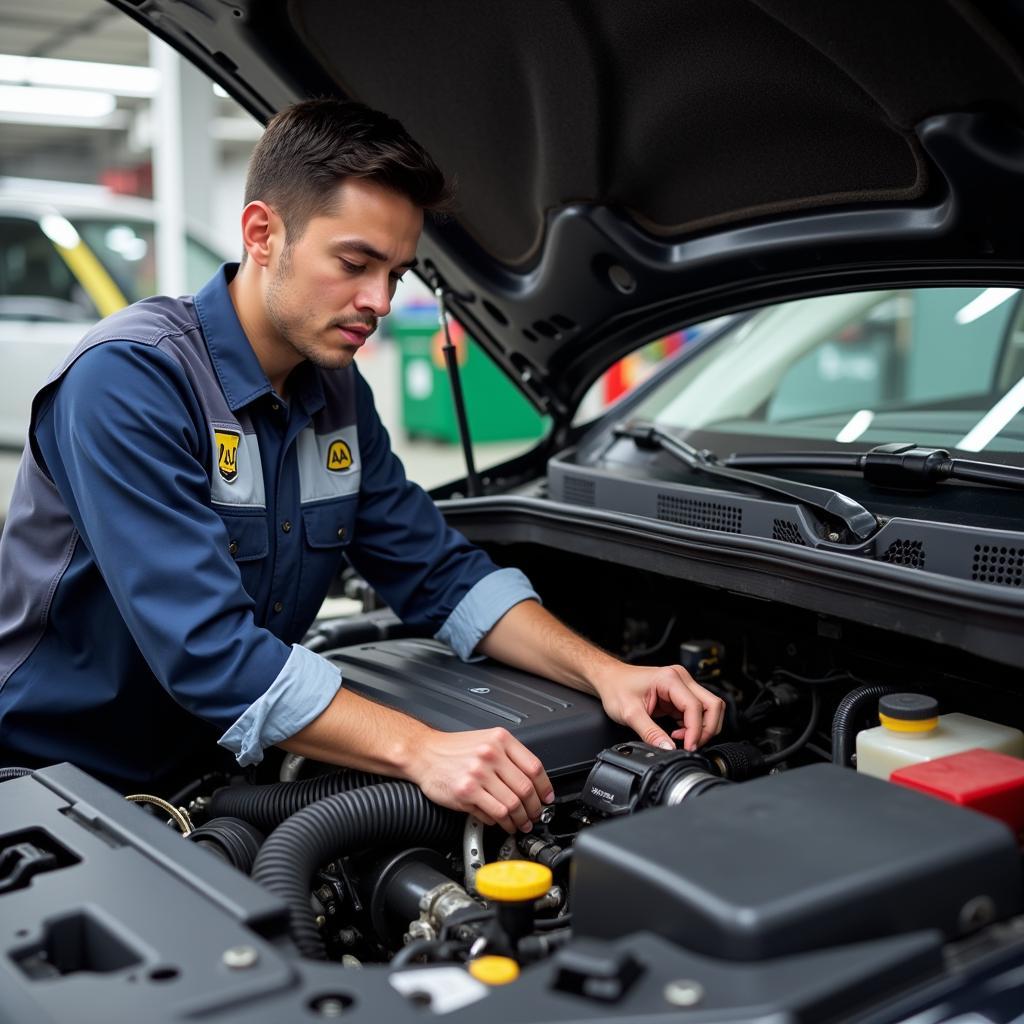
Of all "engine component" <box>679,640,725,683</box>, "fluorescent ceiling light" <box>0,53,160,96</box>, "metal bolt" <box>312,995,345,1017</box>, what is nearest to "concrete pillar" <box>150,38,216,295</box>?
"fluorescent ceiling light" <box>0,53,160,96</box>

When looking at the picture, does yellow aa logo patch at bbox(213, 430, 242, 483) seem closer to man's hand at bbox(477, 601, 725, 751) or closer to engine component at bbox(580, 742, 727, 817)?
man's hand at bbox(477, 601, 725, 751)

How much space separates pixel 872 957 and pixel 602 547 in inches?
40.9

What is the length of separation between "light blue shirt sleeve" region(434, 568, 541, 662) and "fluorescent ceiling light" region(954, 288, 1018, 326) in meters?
1.02

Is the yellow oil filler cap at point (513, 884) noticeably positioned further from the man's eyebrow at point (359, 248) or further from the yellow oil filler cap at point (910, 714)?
the man's eyebrow at point (359, 248)

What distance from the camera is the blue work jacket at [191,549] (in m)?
1.57

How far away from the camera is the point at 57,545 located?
1.78m

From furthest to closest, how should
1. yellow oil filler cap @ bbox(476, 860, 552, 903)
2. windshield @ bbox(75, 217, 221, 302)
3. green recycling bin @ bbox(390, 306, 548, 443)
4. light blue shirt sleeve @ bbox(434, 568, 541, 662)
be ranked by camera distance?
green recycling bin @ bbox(390, 306, 548, 443) < windshield @ bbox(75, 217, 221, 302) < light blue shirt sleeve @ bbox(434, 568, 541, 662) < yellow oil filler cap @ bbox(476, 860, 552, 903)

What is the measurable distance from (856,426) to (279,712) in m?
1.12

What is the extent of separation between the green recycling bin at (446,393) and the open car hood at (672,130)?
274 inches

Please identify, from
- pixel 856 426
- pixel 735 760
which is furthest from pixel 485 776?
pixel 856 426

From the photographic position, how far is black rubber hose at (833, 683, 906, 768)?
1563 mm

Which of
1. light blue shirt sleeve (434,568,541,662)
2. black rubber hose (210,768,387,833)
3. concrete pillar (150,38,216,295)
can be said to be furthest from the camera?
concrete pillar (150,38,216,295)

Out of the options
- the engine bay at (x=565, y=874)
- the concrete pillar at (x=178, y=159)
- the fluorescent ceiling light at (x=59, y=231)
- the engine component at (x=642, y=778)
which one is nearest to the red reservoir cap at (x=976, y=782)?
the engine bay at (x=565, y=874)

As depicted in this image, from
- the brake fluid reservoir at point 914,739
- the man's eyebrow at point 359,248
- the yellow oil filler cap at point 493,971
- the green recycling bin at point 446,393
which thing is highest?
the man's eyebrow at point 359,248
